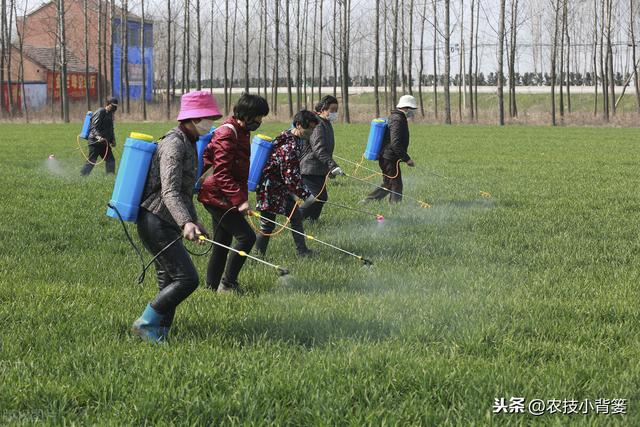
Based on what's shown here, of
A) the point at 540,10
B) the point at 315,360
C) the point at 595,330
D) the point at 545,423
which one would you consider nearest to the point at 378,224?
the point at 595,330

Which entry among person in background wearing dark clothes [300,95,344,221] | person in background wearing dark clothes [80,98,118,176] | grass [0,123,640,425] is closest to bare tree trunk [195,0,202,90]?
person in background wearing dark clothes [80,98,118,176]

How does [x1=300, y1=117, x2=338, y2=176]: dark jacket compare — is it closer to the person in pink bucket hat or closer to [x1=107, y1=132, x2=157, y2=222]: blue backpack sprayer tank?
the person in pink bucket hat

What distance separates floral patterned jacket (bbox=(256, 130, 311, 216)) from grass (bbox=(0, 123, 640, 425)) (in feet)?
1.96

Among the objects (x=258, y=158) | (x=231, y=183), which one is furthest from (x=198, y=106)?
(x=258, y=158)

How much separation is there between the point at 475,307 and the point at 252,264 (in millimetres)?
2496

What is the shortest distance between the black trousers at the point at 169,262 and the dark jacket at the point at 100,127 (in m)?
11.4

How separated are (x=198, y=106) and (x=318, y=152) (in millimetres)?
4380

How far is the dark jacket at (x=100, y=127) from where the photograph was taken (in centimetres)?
1594

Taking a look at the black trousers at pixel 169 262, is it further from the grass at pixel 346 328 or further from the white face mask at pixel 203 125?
the white face mask at pixel 203 125

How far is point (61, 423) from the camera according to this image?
12.0ft

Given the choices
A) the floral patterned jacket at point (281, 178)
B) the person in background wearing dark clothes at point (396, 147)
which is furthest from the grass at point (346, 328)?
the person in background wearing dark clothes at point (396, 147)

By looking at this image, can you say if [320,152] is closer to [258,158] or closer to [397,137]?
[258,158]

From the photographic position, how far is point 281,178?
24.8 ft

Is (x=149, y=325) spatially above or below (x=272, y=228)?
below
